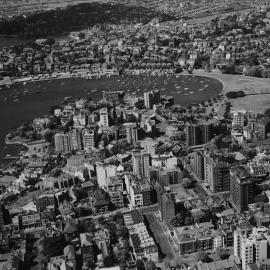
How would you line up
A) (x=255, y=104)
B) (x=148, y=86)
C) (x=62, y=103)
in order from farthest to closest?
(x=148, y=86), (x=62, y=103), (x=255, y=104)

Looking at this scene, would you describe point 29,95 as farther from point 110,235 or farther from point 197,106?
point 110,235

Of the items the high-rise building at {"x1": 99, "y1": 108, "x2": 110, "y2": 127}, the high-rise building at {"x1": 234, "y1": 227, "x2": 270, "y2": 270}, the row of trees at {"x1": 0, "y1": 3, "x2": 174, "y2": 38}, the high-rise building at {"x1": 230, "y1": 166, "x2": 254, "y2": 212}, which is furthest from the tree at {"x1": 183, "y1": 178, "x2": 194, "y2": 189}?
the row of trees at {"x1": 0, "y1": 3, "x2": 174, "y2": 38}

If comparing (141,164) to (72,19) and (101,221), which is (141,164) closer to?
(101,221)

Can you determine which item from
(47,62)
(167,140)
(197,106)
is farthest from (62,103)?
(47,62)

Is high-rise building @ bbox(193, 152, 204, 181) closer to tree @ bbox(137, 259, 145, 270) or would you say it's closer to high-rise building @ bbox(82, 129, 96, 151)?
high-rise building @ bbox(82, 129, 96, 151)

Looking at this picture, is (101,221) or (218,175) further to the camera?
(218,175)

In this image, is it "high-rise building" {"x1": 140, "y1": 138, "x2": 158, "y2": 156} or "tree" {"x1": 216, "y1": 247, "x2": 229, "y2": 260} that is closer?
"tree" {"x1": 216, "y1": 247, "x2": 229, "y2": 260}

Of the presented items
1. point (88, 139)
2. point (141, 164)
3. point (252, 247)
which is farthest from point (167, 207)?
point (88, 139)
